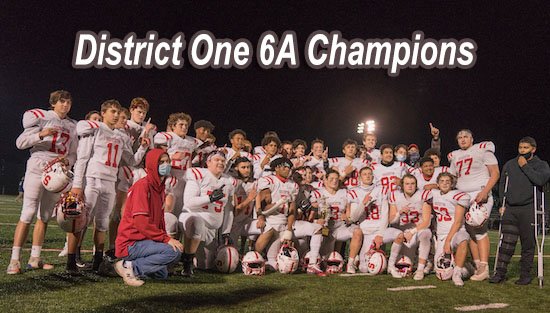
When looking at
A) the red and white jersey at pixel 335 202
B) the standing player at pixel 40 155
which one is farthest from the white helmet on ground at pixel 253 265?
the standing player at pixel 40 155

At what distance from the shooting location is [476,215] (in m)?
6.53

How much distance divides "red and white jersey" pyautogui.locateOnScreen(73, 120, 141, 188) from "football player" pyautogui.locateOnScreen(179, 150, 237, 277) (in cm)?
108

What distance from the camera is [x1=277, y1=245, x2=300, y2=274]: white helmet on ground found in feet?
21.3

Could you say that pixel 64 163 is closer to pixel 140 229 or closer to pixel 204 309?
pixel 140 229

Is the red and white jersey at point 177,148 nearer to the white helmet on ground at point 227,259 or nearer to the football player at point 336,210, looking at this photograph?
the white helmet on ground at point 227,259

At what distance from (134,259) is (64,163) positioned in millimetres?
1671

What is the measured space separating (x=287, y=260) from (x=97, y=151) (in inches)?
124

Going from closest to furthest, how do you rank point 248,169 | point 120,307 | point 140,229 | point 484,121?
point 120,307
point 140,229
point 248,169
point 484,121

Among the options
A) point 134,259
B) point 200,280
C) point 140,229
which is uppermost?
point 140,229

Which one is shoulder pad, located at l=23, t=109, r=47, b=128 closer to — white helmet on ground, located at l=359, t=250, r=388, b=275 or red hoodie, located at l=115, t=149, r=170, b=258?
red hoodie, located at l=115, t=149, r=170, b=258

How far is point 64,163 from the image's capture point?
548 centimetres

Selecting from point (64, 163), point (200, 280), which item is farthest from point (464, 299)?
point (64, 163)

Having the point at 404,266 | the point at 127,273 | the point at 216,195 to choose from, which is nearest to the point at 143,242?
the point at 127,273

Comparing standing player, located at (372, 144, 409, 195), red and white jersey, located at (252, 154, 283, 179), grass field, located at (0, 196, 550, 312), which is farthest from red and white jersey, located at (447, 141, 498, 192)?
red and white jersey, located at (252, 154, 283, 179)
